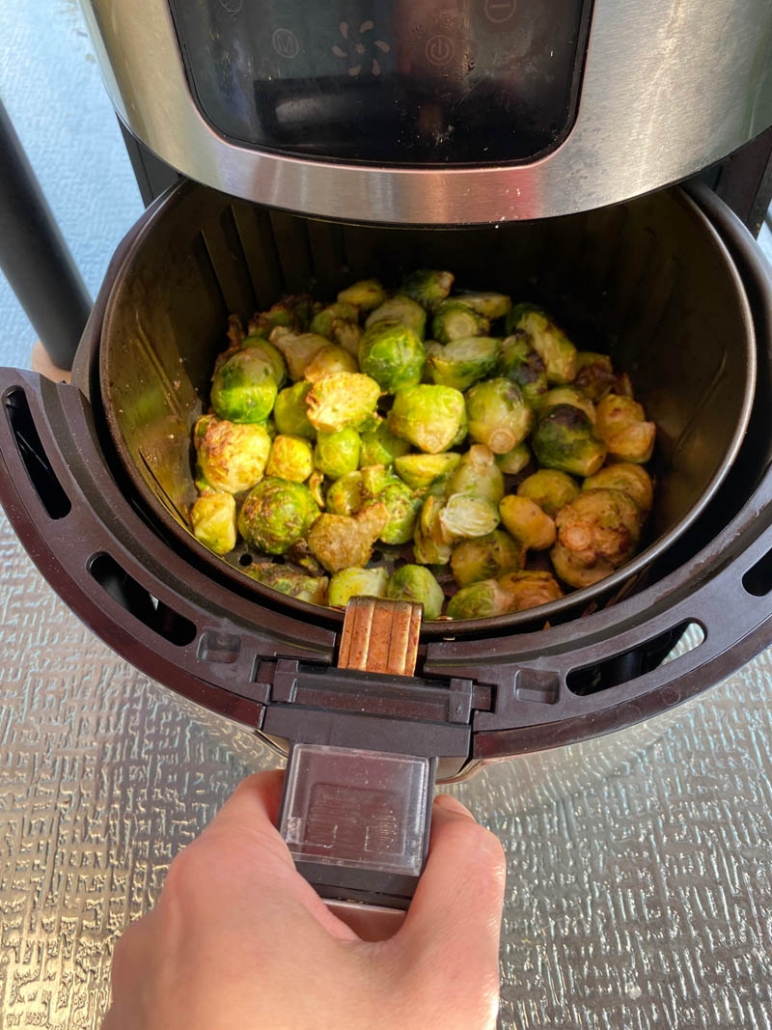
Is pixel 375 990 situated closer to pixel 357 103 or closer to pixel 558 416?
pixel 357 103

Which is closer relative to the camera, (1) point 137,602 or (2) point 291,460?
(1) point 137,602

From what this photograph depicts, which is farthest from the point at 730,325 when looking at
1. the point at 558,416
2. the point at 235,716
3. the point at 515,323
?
the point at 235,716

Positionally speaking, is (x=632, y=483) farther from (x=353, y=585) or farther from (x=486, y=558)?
(x=353, y=585)

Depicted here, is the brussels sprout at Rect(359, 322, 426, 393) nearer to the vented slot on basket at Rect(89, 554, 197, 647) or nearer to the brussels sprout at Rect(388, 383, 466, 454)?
the brussels sprout at Rect(388, 383, 466, 454)

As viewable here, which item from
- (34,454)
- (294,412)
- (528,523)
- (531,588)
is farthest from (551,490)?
(34,454)

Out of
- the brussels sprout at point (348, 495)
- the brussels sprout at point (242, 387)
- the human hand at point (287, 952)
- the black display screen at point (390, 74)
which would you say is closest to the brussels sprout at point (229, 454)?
the brussels sprout at point (242, 387)

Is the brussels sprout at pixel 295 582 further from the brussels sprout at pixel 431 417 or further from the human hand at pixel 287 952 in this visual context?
the human hand at pixel 287 952
